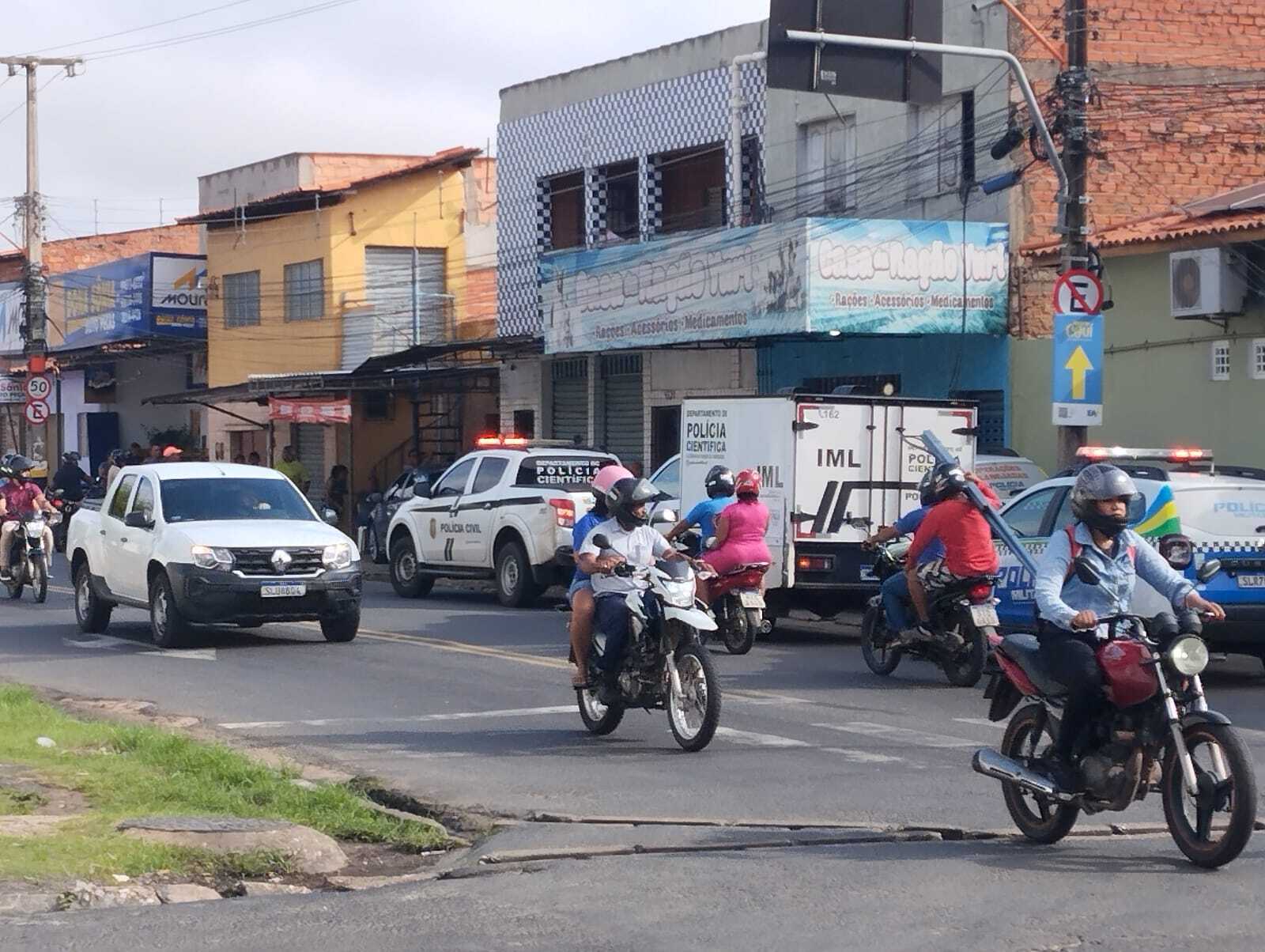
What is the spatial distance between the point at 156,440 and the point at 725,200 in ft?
71.8

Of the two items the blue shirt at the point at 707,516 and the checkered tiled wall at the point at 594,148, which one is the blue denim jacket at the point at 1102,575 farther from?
A: the checkered tiled wall at the point at 594,148

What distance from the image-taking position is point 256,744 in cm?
1177

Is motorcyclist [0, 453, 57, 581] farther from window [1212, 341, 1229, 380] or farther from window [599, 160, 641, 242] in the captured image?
window [1212, 341, 1229, 380]

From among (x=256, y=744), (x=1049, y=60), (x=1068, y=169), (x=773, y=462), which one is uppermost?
(x=1049, y=60)

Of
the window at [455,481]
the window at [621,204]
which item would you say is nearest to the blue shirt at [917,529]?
the window at [455,481]

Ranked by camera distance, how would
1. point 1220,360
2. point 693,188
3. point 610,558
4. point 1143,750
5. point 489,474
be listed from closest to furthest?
1. point 1143,750
2. point 610,558
3. point 1220,360
4. point 489,474
5. point 693,188

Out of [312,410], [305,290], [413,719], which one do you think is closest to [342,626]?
[413,719]

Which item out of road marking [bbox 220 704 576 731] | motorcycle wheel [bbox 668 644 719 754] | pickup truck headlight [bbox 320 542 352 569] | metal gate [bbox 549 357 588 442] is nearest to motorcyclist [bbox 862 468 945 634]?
road marking [bbox 220 704 576 731]

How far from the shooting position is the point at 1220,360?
21.7 m

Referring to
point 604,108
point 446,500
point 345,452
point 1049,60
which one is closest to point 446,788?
point 446,500

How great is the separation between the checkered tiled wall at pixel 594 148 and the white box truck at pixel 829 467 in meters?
11.9

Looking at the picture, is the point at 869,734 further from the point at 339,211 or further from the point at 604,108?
the point at 339,211

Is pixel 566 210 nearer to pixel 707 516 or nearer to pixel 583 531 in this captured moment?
pixel 707 516

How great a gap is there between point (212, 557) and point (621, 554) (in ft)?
22.9
